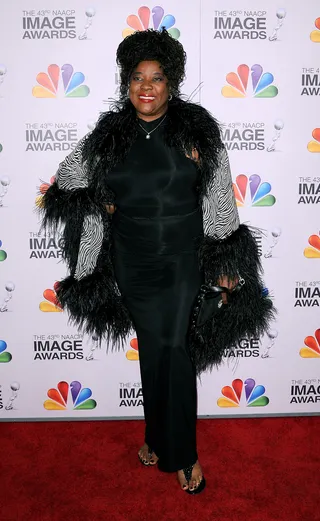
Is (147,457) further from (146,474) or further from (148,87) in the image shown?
(148,87)

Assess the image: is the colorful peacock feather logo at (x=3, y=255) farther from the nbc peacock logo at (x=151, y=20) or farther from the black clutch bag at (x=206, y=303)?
the nbc peacock logo at (x=151, y=20)

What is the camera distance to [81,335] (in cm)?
292

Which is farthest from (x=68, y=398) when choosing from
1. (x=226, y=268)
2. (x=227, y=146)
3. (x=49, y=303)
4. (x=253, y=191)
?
(x=227, y=146)

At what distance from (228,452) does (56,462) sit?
0.91 m

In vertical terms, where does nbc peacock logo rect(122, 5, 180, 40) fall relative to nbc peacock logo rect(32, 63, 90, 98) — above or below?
above

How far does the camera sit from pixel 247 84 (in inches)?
102

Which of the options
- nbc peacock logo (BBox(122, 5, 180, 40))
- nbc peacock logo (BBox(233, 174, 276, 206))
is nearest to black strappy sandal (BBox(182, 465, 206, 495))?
nbc peacock logo (BBox(233, 174, 276, 206))

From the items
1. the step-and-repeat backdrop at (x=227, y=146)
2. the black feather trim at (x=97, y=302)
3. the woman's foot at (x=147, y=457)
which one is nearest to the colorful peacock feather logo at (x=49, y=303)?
the step-and-repeat backdrop at (x=227, y=146)

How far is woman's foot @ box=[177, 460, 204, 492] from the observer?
2307 millimetres

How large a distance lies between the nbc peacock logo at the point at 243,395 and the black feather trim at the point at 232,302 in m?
0.65

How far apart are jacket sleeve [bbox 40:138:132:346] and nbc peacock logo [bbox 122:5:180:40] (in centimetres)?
78

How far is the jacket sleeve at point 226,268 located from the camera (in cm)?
222

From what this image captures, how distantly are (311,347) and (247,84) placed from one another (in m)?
1.58

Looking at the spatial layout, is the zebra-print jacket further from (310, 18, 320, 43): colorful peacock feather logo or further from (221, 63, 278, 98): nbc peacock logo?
(310, 18, 320, 43): colorful peacock feather logo
